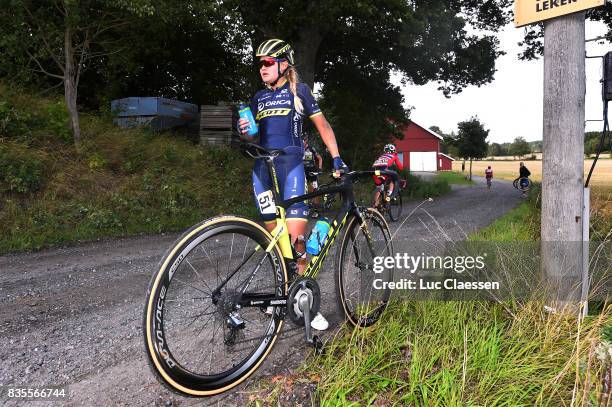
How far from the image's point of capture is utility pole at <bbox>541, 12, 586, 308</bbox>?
10.4 ft

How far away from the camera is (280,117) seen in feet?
10.9

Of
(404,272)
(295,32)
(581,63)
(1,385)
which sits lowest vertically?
(1,385)

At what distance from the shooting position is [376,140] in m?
19.7

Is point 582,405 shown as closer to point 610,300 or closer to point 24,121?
point 610,300

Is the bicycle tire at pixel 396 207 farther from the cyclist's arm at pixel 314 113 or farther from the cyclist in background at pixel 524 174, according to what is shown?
the cyclist in background at pixel 524 174

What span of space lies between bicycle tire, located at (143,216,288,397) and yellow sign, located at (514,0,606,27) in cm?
281

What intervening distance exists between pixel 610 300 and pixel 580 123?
1457mm

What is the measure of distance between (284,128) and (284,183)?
0.47 meters

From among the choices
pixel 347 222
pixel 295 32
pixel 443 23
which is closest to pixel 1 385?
pixel 347 222

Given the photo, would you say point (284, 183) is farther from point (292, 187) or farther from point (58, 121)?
point (58, 121)

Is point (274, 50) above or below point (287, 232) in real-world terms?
above

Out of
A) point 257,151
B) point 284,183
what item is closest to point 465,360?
point 284,183

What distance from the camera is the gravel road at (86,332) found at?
2529mm

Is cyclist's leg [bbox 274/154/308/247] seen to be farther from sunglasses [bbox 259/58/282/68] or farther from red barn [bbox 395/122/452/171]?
red barn [bbox 395/122/452/171]
